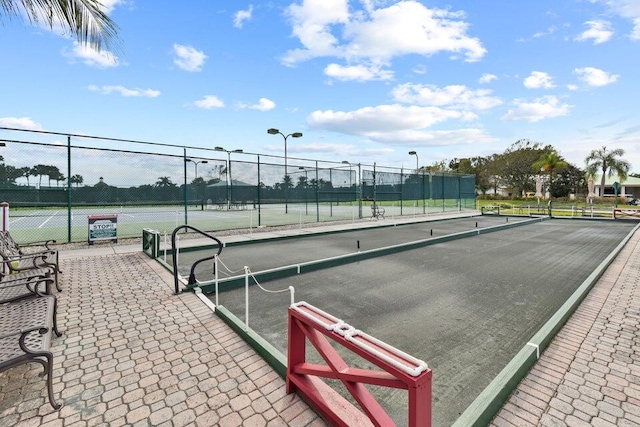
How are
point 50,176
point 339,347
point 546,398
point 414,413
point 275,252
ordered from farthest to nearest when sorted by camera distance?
1. point 50,176
2. point 275,252
3. point 339,347
4. point 546,398
5. point 414,413

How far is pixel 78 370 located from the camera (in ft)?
10.2

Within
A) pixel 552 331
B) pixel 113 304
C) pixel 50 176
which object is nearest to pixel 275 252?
pixel 113 304

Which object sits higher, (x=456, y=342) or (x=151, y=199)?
(x=151, y=199)

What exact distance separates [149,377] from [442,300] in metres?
4.27

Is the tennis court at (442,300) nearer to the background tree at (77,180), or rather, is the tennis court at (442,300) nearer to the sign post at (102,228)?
the sign post at (102,228)

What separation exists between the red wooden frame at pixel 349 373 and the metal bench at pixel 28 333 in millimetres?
1924

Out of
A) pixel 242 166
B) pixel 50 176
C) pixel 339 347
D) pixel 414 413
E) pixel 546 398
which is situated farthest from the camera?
pixel 242 166

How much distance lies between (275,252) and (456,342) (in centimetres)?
648

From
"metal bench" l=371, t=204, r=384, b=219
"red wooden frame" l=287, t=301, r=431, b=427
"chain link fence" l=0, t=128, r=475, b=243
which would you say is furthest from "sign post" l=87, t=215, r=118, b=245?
"metal bench" l=371, t=204, r=384, b=219

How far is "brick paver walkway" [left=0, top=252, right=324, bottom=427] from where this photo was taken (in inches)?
97.7

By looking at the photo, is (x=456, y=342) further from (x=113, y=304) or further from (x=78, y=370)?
(x=113, y=304)

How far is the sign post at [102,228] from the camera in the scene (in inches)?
395

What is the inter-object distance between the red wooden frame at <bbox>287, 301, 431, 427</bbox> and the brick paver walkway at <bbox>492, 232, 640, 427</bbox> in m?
1.18

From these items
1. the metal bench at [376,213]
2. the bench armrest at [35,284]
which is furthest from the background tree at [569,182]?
the bench armrest at [35,284]
